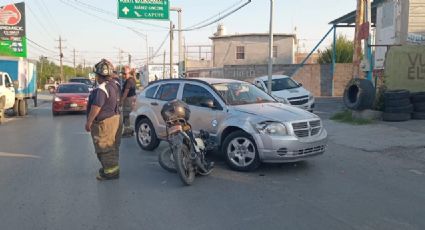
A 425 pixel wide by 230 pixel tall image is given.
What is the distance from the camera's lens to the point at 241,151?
7.38 m

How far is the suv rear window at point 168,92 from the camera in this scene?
30.1ft

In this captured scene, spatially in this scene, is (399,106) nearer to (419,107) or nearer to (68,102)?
(419,107)

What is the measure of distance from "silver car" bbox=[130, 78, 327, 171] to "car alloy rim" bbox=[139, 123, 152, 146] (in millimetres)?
496

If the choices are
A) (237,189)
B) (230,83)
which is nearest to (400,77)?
(230,83)

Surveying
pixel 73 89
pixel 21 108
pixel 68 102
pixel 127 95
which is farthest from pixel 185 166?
pixel 73 89

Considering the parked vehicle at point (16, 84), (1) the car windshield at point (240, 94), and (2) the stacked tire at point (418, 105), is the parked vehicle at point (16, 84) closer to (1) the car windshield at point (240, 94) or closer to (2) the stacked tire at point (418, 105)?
(1) the car windshield at point (240, 94)

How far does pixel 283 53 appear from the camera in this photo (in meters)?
41.5

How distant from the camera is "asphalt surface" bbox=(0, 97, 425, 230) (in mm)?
4941

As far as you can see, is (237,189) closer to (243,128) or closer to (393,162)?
(243,128)

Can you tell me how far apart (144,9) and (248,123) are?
59.5 feet

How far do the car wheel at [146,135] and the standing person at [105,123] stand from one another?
8.36 ft

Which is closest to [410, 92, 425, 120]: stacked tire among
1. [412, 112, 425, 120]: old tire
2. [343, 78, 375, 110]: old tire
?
[412, 112, 425, 120]: old tire

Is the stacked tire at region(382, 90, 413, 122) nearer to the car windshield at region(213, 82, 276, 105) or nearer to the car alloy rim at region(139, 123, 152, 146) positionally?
the car windshield at region(213, 82, 276, 105)

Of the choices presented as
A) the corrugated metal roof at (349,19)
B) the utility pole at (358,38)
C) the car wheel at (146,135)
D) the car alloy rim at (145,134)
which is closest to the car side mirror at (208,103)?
the car wheel at (146,135)
